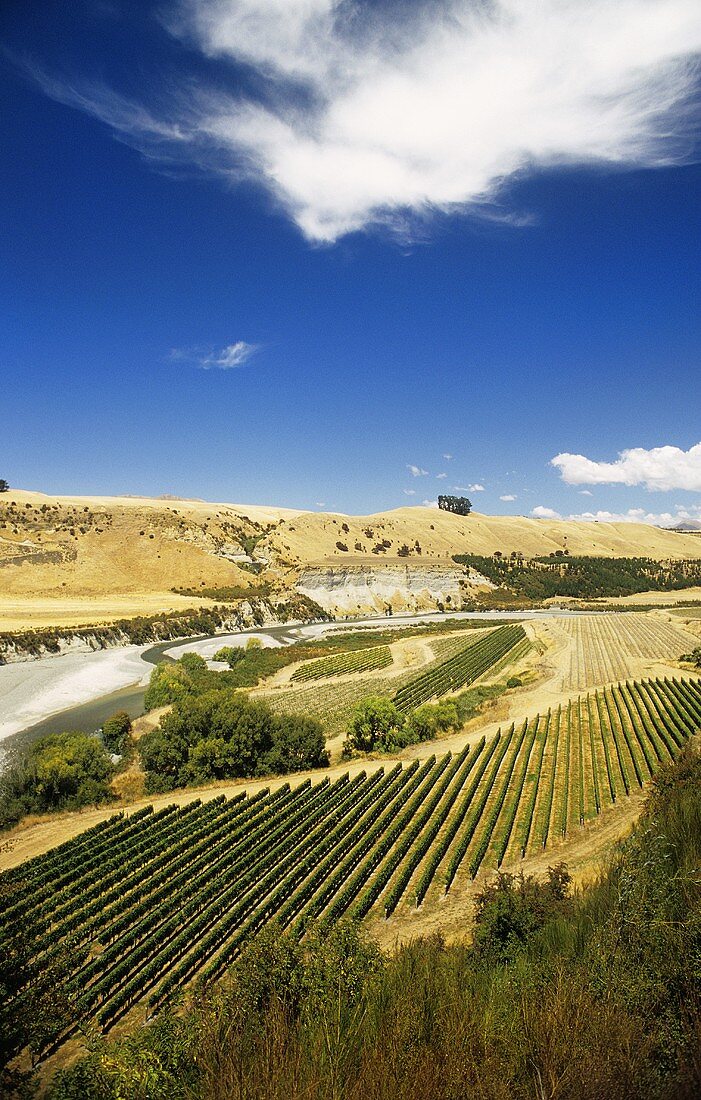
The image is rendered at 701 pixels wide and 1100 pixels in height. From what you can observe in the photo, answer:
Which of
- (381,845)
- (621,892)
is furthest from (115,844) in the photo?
(621,892)

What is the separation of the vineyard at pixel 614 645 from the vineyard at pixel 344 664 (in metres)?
26.1

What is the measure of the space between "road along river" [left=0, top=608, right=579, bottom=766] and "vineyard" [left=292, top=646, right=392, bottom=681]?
685 inches

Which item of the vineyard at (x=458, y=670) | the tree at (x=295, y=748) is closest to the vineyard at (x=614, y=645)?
the vineyard at (x=458, y=670)

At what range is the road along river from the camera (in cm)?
5481

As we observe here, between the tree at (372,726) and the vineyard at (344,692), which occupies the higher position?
the tree at (372,726)

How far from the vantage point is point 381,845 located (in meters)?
27.6

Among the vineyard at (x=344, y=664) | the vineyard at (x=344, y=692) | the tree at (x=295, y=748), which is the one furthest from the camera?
the vineyard at (x=344, y=664)

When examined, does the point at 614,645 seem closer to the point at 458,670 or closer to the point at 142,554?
the point at 458,670

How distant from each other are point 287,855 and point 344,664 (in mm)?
49720

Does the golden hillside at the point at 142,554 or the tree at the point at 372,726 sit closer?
the tree at the point at 372,726

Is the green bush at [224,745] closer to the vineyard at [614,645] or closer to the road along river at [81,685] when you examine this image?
the road along river at [81,685]

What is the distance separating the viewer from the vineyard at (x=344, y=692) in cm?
5644

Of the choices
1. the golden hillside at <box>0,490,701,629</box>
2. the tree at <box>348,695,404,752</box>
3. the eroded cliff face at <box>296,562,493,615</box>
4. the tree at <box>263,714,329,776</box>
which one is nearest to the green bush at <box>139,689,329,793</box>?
the tree at <box>263,714,329,776</box>

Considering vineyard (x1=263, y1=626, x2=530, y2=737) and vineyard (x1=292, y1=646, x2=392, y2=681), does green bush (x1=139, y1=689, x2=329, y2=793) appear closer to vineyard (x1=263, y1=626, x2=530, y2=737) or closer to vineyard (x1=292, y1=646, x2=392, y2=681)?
vineyard (x1=263, y1=626, x2=530, y2=737)
